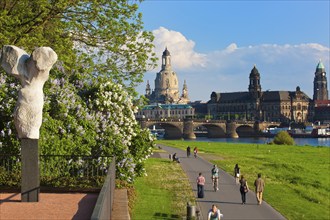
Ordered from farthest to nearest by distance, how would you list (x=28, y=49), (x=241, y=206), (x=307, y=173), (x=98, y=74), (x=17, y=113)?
(x=307, y=173), (x=98, y=74), (x=241, y=206), (x=28, y=49), (x=17, y=113)

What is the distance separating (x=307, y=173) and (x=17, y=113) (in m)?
31.5

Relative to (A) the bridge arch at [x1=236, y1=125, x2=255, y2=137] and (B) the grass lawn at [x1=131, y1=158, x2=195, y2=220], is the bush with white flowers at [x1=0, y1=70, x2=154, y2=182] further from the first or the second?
(A) the bridge arch at [x1=236, y1=125, x2=255, y2=137]

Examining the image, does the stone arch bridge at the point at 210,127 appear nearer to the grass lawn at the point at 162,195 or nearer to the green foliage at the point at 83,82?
the grass lawn at the point at 162,195

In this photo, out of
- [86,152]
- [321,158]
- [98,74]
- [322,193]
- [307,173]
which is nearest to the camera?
[86,152]

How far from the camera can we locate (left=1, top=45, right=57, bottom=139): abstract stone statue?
13914 millimetres

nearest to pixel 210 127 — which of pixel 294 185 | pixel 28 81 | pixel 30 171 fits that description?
pixel 294 185

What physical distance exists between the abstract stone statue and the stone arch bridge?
412 ft

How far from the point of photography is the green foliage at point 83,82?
2003cm

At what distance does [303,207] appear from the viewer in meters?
24.7

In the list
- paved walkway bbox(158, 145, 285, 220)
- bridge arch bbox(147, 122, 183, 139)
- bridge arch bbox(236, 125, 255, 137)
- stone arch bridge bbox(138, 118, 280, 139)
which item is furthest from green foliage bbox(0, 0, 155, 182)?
bridge arch bbox(236, 125, 255, 137)

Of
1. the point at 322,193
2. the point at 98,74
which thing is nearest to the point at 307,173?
the point at 322,193

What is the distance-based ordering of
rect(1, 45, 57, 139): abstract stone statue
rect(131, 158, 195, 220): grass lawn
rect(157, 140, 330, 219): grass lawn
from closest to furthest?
1. rect(1, 45, 57, 139): abstract stone statue
2. rect(131, 158, 195, 220): grass lawn
3. rect(157, 140, 330, 219): grass lawn

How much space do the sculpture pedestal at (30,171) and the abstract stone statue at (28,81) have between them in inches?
11.2

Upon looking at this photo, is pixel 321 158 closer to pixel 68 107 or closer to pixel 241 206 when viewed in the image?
pixel 241 206
